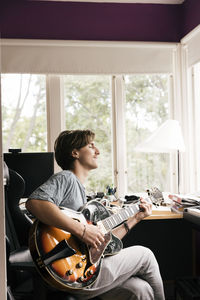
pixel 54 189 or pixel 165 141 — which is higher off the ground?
pixel 165 141

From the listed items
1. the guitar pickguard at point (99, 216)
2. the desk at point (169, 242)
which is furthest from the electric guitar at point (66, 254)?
the desk at point (169, 242)

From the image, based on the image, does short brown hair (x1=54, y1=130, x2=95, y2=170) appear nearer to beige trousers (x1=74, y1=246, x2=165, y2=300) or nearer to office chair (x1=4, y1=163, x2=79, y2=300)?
Answer: office chair (x1=4, y1=163, x2=79, y2=300)

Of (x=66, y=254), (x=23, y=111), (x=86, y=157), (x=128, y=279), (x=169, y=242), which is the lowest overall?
(x=169, y=242)

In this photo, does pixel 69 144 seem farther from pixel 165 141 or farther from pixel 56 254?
pixel 165 141

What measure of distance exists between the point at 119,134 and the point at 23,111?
925 millimetres

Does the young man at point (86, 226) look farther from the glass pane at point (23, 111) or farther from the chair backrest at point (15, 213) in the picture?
the glass pane at point (23, 111)

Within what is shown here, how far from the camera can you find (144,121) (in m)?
3.48

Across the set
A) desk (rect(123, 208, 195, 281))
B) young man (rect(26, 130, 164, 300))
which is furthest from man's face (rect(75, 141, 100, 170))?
desk (rect(123, 208, 195, 281))

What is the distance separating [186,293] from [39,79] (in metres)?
2.21

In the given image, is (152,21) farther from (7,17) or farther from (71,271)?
(71,271)

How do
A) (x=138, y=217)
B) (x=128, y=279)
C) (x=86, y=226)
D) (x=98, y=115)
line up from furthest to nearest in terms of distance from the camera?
(x=98, y=115) → (x=138, y=217) → (x=128, y=279) → (x=86, y=226)

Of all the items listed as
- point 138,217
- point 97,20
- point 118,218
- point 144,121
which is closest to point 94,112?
point 144,121

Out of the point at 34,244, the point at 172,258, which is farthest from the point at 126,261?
the point at 172,258

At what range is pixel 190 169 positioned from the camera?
10.8ft
